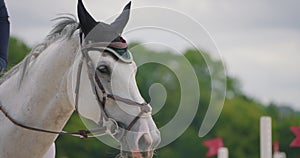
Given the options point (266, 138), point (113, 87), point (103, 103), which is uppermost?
point (113, 87)

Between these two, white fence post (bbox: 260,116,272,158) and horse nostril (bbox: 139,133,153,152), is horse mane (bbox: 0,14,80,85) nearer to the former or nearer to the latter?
horse nostril (bbox: 139,133,153,152)

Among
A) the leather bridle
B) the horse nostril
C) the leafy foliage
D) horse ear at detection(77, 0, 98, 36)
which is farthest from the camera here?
the leafy foliage

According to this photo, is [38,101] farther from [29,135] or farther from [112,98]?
[112,98]

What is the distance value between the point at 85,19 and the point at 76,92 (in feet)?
1.58

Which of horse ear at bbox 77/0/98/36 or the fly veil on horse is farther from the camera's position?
horse ear at bbox 77/0/98/36

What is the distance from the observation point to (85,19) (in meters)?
5.15

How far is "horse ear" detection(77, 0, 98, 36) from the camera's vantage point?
5.13 metres

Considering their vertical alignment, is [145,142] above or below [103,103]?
below

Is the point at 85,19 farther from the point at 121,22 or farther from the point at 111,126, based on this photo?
the point at 111,126

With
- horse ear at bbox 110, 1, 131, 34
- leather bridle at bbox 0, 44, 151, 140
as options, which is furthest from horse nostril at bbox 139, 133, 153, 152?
horse ear at bbox 110, 1, 131, 34

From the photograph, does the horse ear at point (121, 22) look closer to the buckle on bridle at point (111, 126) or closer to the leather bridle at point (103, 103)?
the leather bridle at point (103, 103)

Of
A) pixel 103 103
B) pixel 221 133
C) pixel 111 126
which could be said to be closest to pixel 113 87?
pixel 103 103

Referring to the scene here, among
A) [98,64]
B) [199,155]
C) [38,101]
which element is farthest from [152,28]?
[199,155]

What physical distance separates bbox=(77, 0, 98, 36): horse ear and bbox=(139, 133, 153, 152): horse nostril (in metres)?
0.87
